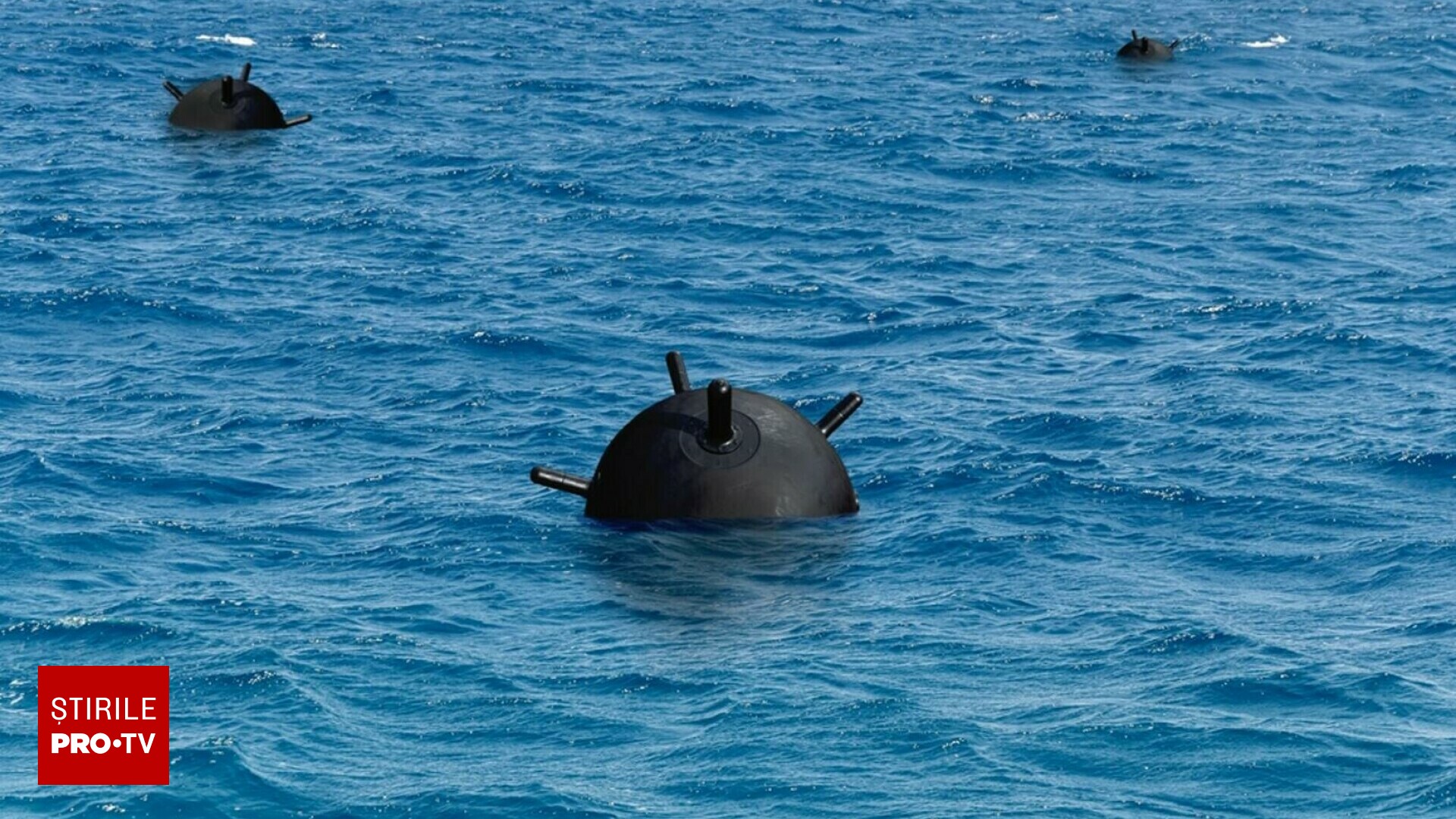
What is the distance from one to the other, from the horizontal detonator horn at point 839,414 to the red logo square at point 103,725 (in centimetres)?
804

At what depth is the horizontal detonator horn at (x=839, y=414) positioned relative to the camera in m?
27.2

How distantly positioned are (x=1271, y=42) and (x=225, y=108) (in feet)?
104

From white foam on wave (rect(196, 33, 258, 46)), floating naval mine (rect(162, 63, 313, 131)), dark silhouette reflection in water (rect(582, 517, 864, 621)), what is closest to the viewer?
dark silhouette reflection in water (rect(582, 517, 864, 621))

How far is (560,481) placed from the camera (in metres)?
26.8

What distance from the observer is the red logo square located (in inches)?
854

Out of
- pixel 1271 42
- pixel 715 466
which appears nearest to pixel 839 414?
pixel 715 466

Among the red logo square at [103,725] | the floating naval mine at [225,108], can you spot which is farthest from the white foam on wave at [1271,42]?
the red logo square at [103,725]

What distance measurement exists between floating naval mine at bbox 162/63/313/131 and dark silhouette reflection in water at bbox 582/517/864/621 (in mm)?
28400

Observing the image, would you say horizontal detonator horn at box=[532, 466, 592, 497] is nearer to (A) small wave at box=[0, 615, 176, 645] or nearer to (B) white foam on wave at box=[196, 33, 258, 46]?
(A) small wave at box=[0, 615, 176, 645]

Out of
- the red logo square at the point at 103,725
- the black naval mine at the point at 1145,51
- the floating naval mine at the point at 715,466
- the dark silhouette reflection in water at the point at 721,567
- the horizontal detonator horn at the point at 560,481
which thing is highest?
the black naval mine at the point at 1145,51

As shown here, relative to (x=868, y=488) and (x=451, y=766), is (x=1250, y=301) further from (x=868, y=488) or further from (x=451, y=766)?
(x=451, y=766)

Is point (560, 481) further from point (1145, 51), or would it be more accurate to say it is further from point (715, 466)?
point (1145, 51)

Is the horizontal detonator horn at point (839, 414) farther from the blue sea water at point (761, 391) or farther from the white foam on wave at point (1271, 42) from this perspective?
the white foam on wave at point (1271, 42)

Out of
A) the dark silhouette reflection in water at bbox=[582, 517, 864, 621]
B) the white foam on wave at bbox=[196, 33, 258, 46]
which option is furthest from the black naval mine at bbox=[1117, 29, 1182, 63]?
the dark silhouette reflection in water at bbox=[582, 517, 864, 621]
